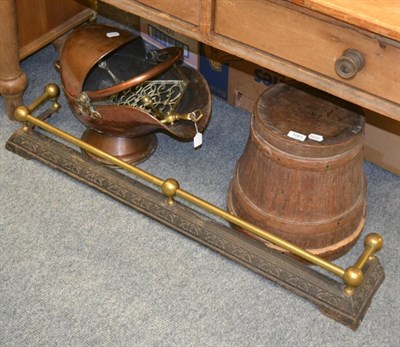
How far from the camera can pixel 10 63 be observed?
6.47 ft

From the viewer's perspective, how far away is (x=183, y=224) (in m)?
1.80

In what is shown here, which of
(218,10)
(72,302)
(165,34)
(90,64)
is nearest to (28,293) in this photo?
(72,302)

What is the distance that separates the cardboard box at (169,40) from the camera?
2174 mm

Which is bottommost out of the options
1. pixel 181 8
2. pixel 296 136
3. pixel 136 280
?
pixel 136 280

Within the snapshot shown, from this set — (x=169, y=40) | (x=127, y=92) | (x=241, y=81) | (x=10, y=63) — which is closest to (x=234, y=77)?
(x=241, y=81)

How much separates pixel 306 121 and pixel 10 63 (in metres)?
0.82

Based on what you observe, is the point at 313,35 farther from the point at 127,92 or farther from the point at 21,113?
the point at 21,113

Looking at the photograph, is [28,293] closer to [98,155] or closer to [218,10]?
[98,155]

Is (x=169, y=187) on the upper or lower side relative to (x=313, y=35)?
lower

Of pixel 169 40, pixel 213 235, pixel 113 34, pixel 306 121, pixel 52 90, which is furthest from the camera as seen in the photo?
pixel 169 40

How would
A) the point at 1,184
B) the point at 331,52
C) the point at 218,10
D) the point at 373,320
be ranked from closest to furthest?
the point at 331,52 < the point at 218,10 < the point at 373,320 < the point at 1,184

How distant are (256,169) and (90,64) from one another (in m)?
0.49

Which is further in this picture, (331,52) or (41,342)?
(41,342)

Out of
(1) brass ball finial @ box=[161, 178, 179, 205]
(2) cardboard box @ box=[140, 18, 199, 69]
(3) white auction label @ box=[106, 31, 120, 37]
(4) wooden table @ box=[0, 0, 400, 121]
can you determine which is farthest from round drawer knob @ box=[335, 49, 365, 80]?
(2) cardboard box @ box=[140, 18, 199, 69]
